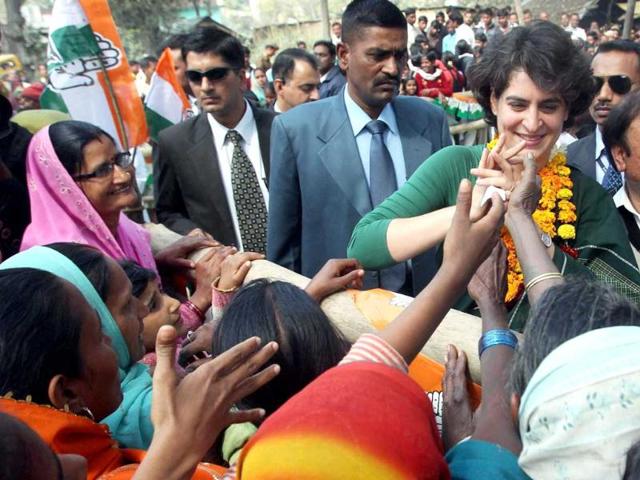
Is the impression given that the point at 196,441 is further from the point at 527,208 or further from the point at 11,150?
the point at 11,150

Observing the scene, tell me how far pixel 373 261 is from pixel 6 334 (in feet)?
3.81

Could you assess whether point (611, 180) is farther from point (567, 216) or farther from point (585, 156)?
point (567, 216)

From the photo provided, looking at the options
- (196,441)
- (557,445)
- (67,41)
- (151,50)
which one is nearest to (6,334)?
(196,441)

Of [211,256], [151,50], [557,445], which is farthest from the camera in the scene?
[151,50]

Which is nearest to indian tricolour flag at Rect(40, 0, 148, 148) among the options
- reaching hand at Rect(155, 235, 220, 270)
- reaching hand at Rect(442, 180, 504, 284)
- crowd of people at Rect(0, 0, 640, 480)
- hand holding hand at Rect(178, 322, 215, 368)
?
crowd of people at Rect(0, 0, 640, 480)

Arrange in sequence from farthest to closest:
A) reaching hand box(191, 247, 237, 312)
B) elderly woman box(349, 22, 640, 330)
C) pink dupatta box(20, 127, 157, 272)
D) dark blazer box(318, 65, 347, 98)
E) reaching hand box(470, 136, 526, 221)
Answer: dark blazer box(318, 65, 347, 98) < pink dupatta box(20, 127, 157, 272) < reaching hand box(191, 247, 237, 312) < elderly woman box(349, 22, 640, 330) < reaching hand box(470, 136, 526, 221)

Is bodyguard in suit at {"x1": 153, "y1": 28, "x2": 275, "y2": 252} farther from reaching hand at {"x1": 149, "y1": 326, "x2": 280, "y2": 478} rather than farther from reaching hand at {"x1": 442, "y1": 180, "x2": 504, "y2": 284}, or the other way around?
reaching hand at {"x1": 149, "y1": 326, "x2": 280, "y2": 478}

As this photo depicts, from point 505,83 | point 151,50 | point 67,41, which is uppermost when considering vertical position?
point 67,41

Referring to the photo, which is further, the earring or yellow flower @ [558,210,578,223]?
yellow flower @ [558,210,578,223]

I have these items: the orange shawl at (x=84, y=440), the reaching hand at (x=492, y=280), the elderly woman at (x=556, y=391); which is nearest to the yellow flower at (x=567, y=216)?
the reaching hand at (x=492, y=280)

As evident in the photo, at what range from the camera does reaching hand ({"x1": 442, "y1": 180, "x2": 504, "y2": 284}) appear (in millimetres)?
1645

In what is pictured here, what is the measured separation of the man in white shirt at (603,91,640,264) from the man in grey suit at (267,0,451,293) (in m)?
0.77

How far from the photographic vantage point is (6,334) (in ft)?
5.12

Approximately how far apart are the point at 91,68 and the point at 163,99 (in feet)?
3.98
